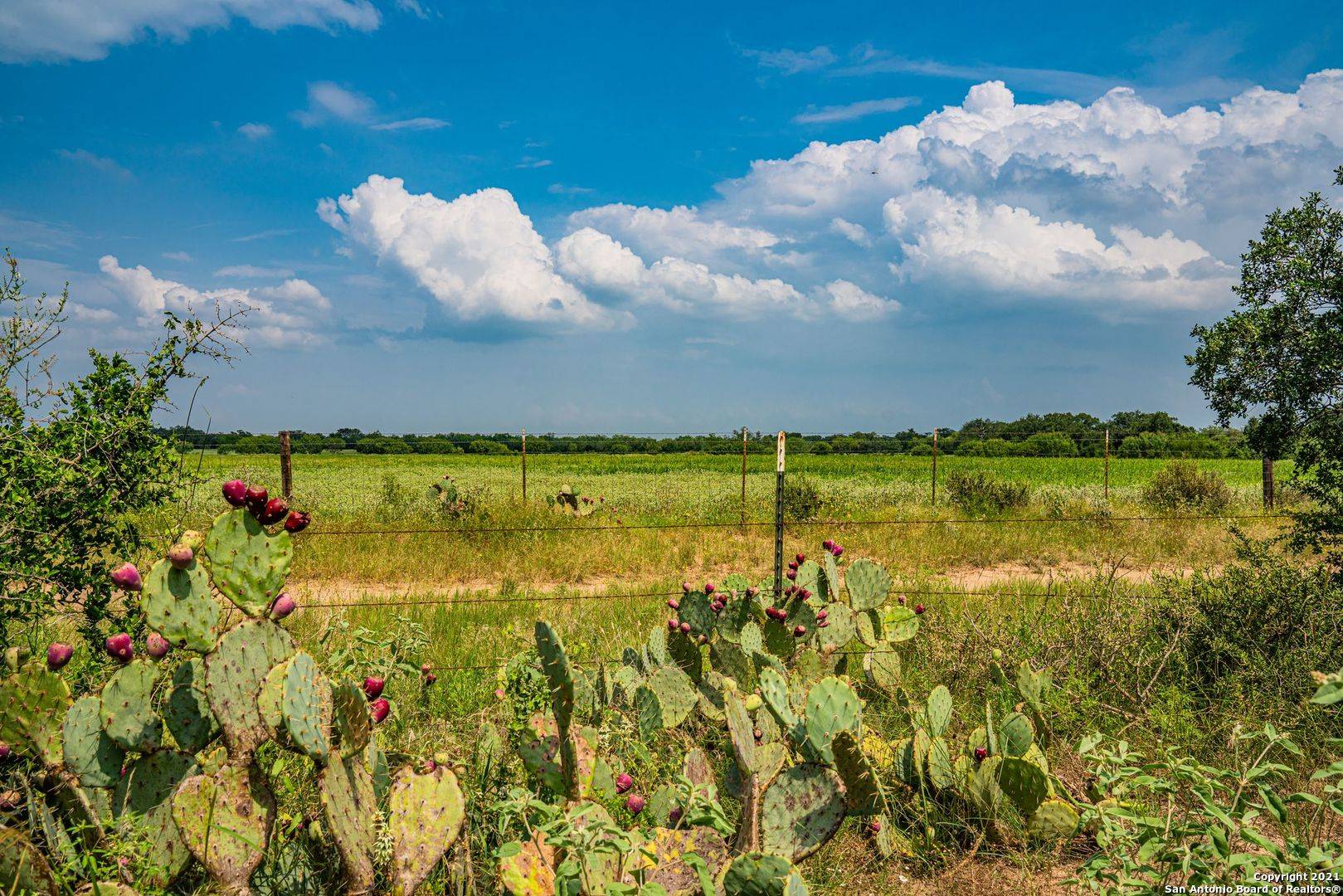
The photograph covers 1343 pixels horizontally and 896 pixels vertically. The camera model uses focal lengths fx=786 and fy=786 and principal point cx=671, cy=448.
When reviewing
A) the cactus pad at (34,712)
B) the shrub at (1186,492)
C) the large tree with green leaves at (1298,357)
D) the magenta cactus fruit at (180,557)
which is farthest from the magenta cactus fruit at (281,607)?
the shrub at (1186,492)

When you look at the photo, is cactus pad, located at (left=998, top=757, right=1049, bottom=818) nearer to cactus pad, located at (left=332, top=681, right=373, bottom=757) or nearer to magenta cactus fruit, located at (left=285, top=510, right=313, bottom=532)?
cactus pad, located at (left=332, top=681, right=373, bottom=757)

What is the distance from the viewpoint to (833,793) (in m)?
2.57

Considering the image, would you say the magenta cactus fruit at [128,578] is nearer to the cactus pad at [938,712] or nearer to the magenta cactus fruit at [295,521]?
the magenta cactus fruit at [295,521]

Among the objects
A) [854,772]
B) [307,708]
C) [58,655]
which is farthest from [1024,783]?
[58,655]

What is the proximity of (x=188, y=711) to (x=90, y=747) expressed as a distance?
271 millimetres

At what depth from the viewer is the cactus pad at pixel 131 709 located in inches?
93.7

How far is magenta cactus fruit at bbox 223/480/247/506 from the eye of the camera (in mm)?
2481

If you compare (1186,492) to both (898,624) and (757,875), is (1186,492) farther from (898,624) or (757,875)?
(757,875)

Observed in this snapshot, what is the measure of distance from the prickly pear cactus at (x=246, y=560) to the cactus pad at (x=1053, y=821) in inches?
115

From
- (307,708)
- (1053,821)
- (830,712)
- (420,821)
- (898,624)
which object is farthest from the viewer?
(898,624)

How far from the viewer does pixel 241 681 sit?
7.90ft

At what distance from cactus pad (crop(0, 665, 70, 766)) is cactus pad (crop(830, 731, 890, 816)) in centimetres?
248

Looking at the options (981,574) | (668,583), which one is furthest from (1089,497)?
(668,583)

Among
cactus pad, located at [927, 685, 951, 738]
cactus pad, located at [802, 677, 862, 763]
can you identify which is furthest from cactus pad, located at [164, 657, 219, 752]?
cactus pad, located at [927, 685, 951, 738]
